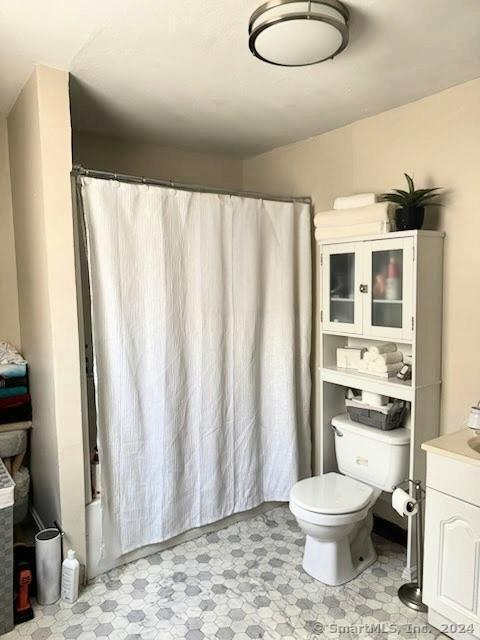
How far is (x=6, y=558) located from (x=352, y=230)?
216 centimetres

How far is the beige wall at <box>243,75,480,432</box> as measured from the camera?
2.19 meters

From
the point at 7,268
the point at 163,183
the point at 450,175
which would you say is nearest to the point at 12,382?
the point at 7,268

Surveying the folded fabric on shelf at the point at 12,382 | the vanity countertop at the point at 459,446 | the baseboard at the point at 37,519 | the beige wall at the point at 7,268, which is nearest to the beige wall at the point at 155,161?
the beige wall at the point at 7,268

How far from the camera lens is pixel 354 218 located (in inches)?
96.7

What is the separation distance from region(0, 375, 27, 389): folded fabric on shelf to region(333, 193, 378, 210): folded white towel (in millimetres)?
1947

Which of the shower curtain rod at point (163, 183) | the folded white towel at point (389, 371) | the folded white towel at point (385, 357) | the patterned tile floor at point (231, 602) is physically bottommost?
the patterned tile floor at point (231, 602)

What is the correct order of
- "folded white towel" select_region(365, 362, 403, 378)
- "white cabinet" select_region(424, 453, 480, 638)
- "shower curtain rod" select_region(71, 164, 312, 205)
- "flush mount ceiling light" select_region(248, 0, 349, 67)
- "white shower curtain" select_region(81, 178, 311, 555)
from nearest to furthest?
"flush mount ceiling light" select_region(248, 0, 349, 67)
"white cabinet" select_region(424, 453, 480, 638)
"shower curtain rod" select_region(71, 164, 312, 205)
"white shower curtain" select_region(81, 178, 311, 555)
"folded white towel" select_region(365, 362, 403, 378)

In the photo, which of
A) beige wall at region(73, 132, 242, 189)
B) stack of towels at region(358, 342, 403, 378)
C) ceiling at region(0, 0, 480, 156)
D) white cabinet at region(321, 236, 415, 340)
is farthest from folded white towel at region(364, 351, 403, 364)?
beige wall at region(73, 132, 242, 189)

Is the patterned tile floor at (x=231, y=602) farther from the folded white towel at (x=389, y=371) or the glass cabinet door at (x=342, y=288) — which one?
the glass cabinet door at (x=342, y=288)

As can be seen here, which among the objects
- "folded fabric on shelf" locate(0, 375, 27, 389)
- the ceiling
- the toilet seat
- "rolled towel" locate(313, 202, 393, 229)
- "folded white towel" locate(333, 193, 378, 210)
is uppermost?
the ceiling

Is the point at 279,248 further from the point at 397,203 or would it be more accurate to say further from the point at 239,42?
Answer: the point at 239,42

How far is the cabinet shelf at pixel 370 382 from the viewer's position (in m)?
2.29

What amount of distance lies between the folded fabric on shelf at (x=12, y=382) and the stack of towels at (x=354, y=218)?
5.94 feet

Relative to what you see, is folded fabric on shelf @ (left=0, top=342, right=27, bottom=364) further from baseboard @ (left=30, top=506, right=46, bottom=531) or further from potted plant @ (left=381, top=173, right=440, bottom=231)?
potted plant @ (left=381, top=173, right=440, bottom=231)
